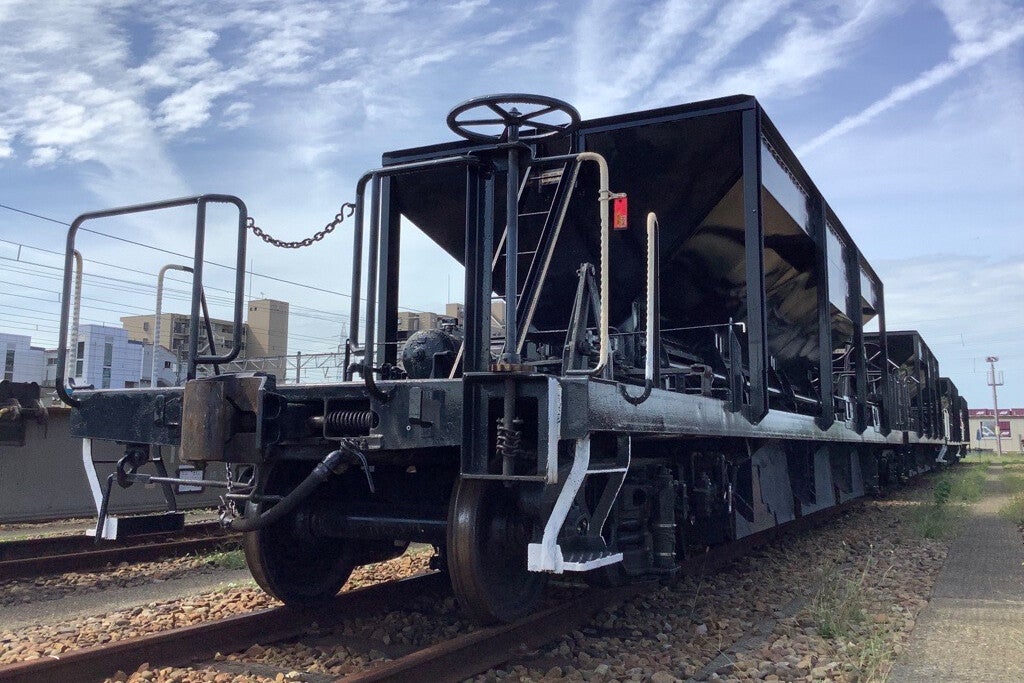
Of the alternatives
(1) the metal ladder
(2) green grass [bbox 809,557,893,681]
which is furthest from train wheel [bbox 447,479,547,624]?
(2) green grass [bbox 809,557,893,681]

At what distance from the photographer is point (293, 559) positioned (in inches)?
184

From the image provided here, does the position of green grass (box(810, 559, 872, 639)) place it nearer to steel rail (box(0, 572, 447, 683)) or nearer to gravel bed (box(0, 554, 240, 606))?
steel rail (box(0, 572, 447, 683))

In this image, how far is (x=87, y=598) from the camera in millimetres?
5773

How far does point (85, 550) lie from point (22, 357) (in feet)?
95.4

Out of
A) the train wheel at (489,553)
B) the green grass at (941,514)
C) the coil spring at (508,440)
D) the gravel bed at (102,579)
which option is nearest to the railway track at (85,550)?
the gravel bed at (102,579)

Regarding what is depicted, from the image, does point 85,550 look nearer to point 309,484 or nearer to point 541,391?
point 309,484

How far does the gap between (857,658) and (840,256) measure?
5.35 meters

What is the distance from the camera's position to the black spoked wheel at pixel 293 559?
444cm

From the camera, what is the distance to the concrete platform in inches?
150

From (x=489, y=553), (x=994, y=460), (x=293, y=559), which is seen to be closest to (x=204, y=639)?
(x=293, y=559)

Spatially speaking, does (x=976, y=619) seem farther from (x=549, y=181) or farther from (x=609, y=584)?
(x=549, y=181)

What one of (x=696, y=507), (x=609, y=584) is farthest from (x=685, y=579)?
(x=609, y=584)

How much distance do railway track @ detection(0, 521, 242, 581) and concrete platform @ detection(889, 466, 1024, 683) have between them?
581 centimetres

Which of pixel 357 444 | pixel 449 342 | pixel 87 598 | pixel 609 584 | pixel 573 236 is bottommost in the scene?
pixel 87 598
